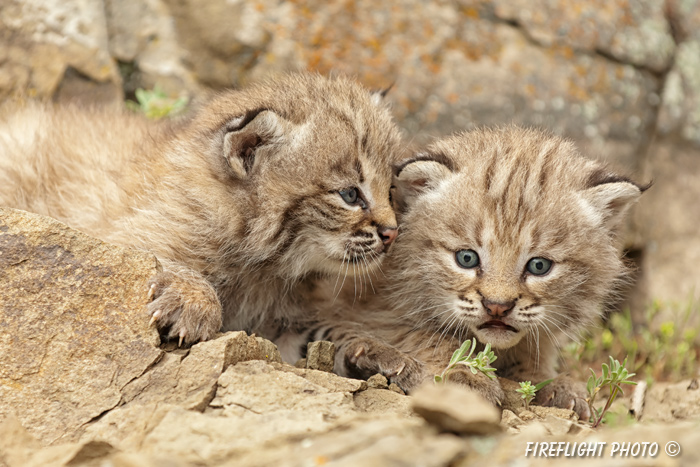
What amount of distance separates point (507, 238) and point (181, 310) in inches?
67.2

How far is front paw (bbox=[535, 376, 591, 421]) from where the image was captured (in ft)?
13.6

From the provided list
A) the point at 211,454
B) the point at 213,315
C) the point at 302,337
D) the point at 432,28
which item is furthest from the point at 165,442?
the point at 432,28

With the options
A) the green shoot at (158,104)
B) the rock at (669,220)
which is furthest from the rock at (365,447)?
the rock at (669,220)

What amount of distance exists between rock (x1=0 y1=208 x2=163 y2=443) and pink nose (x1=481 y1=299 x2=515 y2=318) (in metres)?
1.64

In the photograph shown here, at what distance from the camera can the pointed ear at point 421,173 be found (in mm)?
4215

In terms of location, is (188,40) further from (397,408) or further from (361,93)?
(397,408)

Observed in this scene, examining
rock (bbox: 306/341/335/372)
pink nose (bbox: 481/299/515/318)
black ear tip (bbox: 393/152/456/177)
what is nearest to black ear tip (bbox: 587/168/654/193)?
black ear tip (bbox: 393/152/456/177)

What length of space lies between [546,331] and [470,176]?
3.22ft

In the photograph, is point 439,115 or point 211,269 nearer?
point 211,269

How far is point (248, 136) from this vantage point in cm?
396

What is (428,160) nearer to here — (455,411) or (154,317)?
(154,317)

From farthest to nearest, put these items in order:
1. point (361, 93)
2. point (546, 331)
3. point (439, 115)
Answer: point (439, 115), point (361, 93), point (546, 331)

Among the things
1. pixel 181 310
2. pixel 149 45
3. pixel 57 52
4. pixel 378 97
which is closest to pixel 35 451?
pixel 181 310

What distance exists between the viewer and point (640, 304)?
6.89m
